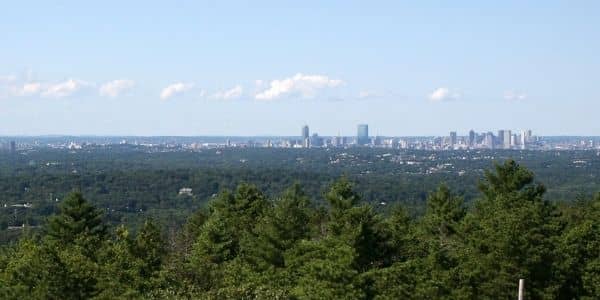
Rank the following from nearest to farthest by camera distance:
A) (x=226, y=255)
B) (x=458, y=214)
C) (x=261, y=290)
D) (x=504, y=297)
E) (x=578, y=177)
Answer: (x=261, y=290), (x=504, y=297), (x=226, y=255), (x=458, y=214), (x=578, y=177)

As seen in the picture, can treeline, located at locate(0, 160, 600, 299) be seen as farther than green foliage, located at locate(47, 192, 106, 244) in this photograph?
No

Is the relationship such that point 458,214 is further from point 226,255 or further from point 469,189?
point 469,189

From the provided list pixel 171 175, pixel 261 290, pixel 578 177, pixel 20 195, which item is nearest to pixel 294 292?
pixel 261 290

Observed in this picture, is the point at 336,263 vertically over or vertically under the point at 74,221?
over

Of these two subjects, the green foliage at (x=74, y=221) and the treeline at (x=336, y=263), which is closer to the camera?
the treeline at (x=336, y=263)

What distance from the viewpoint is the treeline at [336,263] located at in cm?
2205

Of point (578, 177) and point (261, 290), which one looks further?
point (578, 177)

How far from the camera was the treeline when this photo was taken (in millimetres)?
22047

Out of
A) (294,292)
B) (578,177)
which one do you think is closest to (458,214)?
(294,292)

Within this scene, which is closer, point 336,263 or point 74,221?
point 336,263

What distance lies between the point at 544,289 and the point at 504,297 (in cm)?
137

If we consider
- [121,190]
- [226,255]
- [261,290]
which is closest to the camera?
[261,290]

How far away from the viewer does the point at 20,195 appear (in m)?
127

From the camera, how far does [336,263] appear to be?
838 inches
